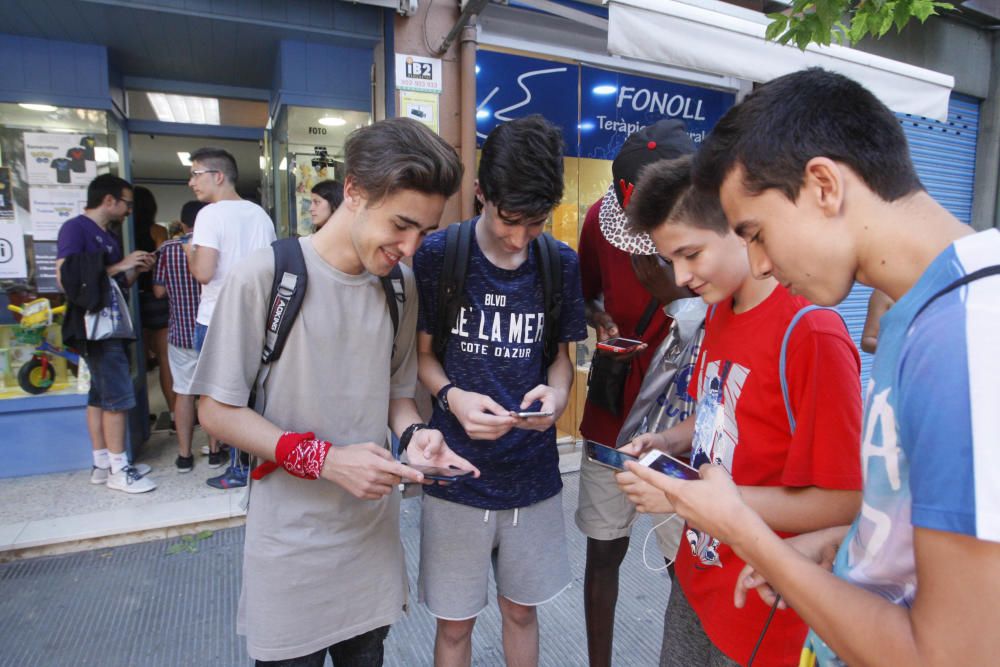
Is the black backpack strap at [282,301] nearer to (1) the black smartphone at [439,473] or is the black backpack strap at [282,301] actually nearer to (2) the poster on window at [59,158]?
(1) the black smartphone at [439,473]

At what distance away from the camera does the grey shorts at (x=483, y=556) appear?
206cm

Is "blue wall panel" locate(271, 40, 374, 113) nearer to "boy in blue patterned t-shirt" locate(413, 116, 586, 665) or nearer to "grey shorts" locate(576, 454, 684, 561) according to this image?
"boy in blue patterned t-shirt" locate(413, 116, 586, 665)

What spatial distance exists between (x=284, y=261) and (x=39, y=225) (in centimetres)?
416

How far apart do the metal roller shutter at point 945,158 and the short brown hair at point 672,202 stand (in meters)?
6.14

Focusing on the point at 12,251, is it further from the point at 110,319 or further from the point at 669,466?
the point at 669,466

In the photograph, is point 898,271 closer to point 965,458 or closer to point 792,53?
point 965,458

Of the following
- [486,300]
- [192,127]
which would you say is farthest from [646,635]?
[192,127]

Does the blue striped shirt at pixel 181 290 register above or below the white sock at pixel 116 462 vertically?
above

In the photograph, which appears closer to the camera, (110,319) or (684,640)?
(684,640)

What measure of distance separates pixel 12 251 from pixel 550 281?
447 centimetres

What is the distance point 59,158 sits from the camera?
4.54 meters

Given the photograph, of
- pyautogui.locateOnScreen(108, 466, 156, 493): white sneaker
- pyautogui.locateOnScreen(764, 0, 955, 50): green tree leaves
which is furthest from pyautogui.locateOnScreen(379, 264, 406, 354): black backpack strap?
pyautogui.locateOnScreen(108, 466, 156, 493): white sneaker

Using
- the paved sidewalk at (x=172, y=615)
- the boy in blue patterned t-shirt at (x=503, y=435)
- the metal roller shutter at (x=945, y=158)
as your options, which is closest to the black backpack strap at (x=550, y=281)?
the boy in blue patterned t-shirt at (x=503, y=435)

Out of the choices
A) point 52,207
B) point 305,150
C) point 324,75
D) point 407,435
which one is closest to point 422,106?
point 324,75
